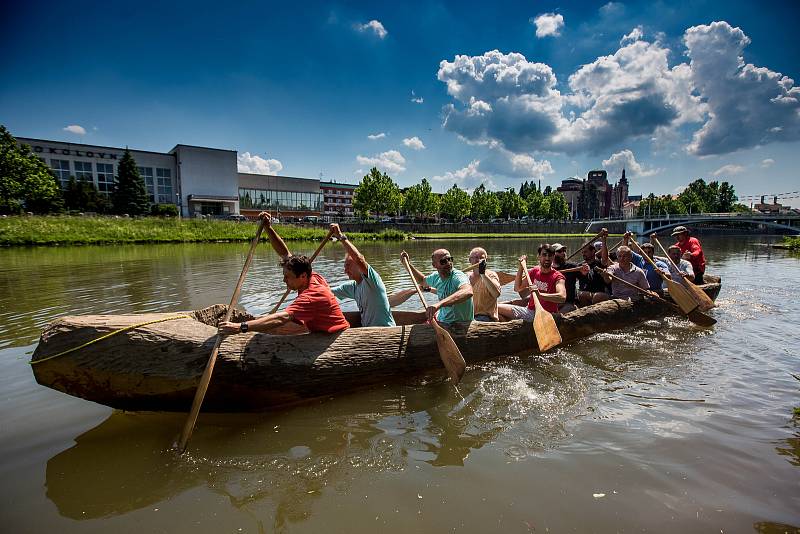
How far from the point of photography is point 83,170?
198ft

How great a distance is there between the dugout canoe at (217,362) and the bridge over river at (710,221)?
68.3 m

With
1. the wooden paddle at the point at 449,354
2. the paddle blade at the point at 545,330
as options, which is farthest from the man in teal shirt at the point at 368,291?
the paddle blade at the point at 545,330

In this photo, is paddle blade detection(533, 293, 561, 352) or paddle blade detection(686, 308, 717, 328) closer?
paddle blade detection(533, 293, 561, 352)

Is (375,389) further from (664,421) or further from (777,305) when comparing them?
(777,305)

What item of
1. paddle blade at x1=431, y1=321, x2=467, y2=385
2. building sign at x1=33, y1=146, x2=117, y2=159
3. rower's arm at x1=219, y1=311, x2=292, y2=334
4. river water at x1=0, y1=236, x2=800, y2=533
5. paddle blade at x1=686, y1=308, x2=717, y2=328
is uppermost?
building sign at x1=33, y1=146, x2=117, y2=159

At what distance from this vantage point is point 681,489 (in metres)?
3.30

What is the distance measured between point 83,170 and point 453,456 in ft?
250

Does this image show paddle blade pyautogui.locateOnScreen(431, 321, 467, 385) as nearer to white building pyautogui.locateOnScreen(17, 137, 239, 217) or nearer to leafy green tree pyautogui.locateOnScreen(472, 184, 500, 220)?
white building pyautogui.locateOnScreen(17, 137, 239, 217)

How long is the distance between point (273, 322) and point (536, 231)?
8758 centimetres

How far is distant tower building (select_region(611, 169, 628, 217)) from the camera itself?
153500 mm

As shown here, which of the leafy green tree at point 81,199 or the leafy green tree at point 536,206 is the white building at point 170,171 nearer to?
the leafy green tree at point 81,199

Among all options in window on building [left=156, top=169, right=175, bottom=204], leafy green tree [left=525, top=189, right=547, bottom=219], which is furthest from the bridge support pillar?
window on building [left=156, top=169, right=175, bottom=204]

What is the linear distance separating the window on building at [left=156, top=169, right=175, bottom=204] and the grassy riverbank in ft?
94.3

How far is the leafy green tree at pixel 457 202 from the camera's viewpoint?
246 feet
